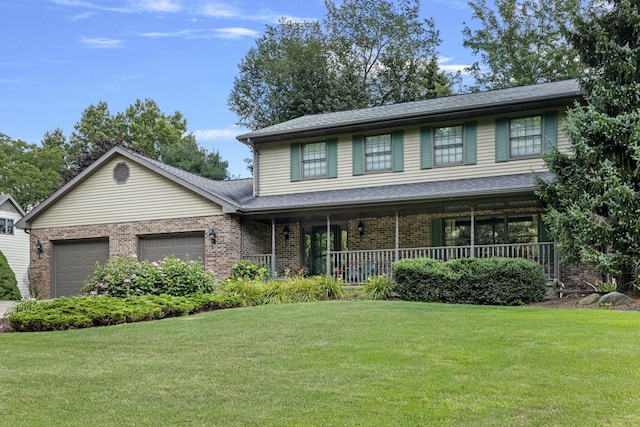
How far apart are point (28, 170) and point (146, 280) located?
3234 cm

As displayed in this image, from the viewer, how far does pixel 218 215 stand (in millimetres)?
18406

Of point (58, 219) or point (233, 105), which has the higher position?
point (233, 105)

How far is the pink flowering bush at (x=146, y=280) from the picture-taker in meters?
14.1

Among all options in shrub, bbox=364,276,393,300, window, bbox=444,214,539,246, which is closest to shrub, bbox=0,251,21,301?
shrub, bbox=364,276,393,300

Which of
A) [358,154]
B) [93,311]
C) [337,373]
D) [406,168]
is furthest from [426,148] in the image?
[337,373]

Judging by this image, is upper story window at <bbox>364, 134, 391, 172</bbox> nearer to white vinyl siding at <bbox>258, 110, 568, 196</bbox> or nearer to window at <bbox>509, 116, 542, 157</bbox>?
white vinyl siding at <bbox>258, 110, 568, 196</bbox>

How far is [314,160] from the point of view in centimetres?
1942

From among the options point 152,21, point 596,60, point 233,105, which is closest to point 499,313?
point 596,60

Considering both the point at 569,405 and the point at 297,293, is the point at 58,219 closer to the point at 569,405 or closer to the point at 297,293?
the point at 297,293

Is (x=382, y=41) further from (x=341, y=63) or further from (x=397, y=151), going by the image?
(x=397, y=151)

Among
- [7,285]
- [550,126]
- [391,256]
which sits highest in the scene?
[550,126]

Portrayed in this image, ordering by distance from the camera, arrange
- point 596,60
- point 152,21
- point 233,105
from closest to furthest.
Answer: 1. point 596,60
2. point 152,21
3. point 233,105

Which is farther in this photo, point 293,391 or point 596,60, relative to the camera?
point 596,60

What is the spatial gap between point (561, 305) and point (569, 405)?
8126 millimetres
